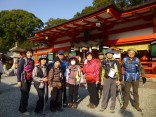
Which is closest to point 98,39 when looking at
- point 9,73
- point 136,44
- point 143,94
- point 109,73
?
point 136,44

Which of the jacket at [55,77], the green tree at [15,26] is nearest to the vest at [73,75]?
the jacket at [55,77]

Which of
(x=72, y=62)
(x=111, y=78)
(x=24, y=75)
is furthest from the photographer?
(x=72, y=62)

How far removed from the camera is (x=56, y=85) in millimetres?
5426

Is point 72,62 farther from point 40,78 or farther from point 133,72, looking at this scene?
point 133,72

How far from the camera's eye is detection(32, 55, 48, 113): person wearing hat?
16.6ft

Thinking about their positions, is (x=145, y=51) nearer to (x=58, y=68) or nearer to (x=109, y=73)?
(x=109, y=73)

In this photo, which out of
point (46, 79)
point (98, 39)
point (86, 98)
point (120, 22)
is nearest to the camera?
point (46, 79)

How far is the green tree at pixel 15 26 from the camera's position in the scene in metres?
38.7

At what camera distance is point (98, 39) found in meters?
12.1

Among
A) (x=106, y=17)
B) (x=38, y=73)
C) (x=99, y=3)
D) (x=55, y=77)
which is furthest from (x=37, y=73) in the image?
(x=99, y=3)

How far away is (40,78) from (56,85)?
0.57 m

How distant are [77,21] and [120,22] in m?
2.61

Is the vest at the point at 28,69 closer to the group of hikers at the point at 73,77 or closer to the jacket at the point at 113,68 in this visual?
the group of hikers at the point at 73,77

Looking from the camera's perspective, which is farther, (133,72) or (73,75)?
(73,75)
